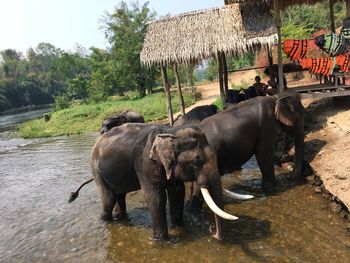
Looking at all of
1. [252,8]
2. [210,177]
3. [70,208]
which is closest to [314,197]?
[210,177]

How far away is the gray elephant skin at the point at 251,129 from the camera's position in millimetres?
8133

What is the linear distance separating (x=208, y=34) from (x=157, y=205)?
7401 mm

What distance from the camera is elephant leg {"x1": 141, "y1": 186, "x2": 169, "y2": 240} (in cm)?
627

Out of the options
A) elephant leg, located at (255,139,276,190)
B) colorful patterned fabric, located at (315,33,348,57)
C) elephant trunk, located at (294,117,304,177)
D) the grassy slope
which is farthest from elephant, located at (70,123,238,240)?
the grassy slope

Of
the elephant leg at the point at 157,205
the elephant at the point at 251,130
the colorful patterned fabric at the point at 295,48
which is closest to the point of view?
the elephant leg at the point at 157,205

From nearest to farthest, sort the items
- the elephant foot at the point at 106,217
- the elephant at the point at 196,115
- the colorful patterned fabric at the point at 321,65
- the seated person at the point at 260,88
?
the elephant foot at the point at 106,217 → the elephant at the point at 196,115 → the colorful patterned fabric at the point at 321,65 → the seated person at the point at 260,88

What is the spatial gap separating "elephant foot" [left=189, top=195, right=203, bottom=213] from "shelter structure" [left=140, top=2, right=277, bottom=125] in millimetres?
5622

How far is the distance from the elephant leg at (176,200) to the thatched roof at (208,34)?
617 cm

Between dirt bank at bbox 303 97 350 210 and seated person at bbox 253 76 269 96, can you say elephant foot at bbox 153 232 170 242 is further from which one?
seated person at bbox 253 76 269 96

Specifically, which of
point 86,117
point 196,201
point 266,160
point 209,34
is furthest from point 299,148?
point 86,117

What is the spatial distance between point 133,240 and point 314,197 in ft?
11.8

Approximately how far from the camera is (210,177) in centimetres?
567

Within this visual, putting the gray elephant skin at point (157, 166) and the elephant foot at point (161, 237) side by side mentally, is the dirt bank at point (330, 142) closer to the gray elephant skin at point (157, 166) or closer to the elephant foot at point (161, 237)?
the gray elephant skin at point (157, 166)

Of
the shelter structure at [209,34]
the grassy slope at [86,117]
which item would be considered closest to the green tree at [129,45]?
the grassy slope at [86,117]
